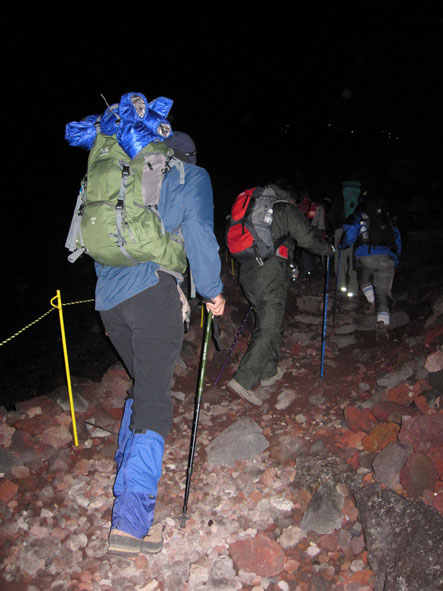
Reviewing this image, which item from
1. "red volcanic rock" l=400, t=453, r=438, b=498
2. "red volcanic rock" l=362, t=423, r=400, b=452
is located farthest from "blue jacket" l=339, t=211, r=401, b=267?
"red volcanic rock" l=400, t=453, r=438, b=498

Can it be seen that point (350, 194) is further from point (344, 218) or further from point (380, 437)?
point (380, 437)

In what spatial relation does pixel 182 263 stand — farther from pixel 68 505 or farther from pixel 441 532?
pixel 441 532

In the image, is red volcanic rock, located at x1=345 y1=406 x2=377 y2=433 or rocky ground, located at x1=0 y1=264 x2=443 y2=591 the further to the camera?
red volcanic rock, located at x1=345 y1=406 x2=377 y2=433

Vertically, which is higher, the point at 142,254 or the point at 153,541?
the point at 142,254

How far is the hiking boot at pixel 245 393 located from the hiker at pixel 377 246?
323cm

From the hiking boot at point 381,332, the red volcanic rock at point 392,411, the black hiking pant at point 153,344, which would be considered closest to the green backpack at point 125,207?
the black hiking pant at point 153,344

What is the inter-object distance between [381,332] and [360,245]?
67.3 inches

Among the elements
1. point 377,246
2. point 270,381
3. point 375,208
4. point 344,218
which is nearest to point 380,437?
point 270,381

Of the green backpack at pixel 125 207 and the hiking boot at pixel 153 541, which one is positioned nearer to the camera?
the green backpack at pixel 125 207

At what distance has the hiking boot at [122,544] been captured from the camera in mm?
2205

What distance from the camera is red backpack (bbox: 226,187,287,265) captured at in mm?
4461

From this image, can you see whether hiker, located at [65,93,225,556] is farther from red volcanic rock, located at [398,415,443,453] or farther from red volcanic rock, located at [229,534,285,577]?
red volcanic rock, located at [398,415,443,453]

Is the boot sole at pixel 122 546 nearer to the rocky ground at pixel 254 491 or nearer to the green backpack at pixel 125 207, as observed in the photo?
the rocky ground at pixel 254 491

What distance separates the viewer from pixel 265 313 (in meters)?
4.74
